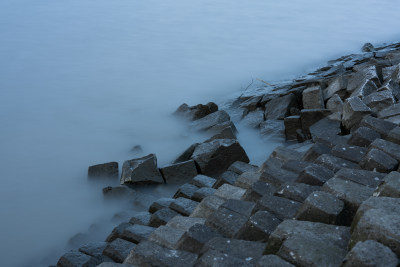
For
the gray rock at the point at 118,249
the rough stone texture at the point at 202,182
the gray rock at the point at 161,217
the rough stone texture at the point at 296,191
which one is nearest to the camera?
the rough stone texture at the point at 296,191

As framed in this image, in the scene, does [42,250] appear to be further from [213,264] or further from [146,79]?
[146,79]

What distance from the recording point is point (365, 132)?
367 centimetres

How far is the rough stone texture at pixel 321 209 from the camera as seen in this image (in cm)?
234

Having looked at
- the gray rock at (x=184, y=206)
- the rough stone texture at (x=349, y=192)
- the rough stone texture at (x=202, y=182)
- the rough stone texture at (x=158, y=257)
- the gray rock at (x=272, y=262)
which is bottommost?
the rough stone texture at (x=202, y=182)

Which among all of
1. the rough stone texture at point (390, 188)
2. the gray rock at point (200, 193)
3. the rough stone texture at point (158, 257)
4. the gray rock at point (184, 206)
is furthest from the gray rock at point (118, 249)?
the rough stone texture at point (390, 188)

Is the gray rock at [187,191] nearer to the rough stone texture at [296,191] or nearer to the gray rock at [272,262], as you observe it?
the rough stone texture at [296,191]

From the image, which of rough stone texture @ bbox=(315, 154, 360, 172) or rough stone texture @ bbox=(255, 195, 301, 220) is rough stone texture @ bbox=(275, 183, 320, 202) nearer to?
rough stone texture @ bbox=(255, 195, 301, 220)

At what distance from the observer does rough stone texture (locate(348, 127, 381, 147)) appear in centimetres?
359

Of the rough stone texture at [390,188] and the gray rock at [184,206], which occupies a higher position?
the rough stone texture at [390,188]

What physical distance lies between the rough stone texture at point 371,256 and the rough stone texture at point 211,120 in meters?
5.12

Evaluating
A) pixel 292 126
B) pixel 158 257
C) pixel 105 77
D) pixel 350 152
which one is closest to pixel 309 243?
pixel 158 257

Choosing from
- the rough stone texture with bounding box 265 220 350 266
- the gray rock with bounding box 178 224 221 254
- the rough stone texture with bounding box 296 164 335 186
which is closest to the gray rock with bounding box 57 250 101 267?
the gray rock with bounding box 178 224 221 254

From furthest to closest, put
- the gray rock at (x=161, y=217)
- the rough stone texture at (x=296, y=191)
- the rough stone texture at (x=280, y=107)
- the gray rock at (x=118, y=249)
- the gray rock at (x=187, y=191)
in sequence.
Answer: the rough stone texture at (x=280, y=107) → the gray rock at (x=187, y=191) → the gray rock at (x=161, y=217) → the gray rock at (x=118, y=249) → the rough stone texture at (x=296, y=191)

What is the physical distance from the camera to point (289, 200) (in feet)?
8.75
